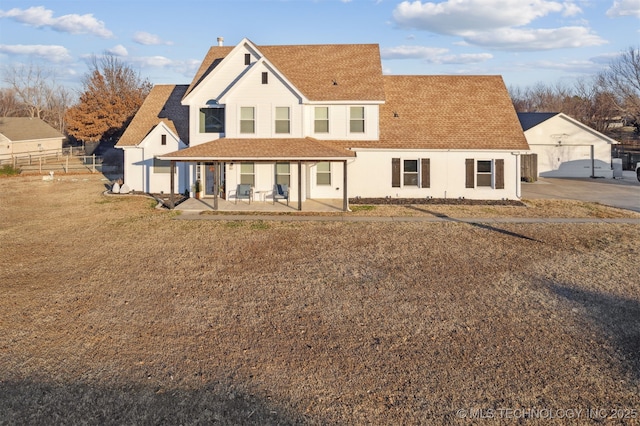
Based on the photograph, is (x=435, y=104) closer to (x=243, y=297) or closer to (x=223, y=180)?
(x=223, y=180)

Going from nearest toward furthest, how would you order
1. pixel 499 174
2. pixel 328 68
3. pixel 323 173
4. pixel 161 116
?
pixel 499 174 < pixel 323 173 < pixel 328 68 < pixel 161 116

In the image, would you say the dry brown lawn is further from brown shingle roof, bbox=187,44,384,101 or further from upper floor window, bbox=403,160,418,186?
brown shingle roof, bbox=187,44,384,101

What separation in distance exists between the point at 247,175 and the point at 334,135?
493 cm

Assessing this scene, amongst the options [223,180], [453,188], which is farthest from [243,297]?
[453,188]

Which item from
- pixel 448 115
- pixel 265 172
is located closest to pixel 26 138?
pixel 265 172

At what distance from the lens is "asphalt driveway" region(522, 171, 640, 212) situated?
2441 centimetres

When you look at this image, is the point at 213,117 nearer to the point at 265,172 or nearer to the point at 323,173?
the point at 265,172

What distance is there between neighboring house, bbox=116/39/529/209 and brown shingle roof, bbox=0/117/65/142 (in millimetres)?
38121

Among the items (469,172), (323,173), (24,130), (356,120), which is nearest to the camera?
(469,172)

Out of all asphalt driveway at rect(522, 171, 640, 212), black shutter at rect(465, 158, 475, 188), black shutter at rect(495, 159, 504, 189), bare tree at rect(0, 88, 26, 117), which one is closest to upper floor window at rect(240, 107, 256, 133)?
black shutter at rect(465, 158, 475, 188)

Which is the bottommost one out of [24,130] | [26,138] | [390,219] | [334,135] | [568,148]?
[390,219]

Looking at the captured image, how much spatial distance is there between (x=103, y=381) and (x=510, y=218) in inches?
653

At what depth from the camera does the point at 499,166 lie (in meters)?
23.7

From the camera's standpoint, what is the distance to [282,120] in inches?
916
